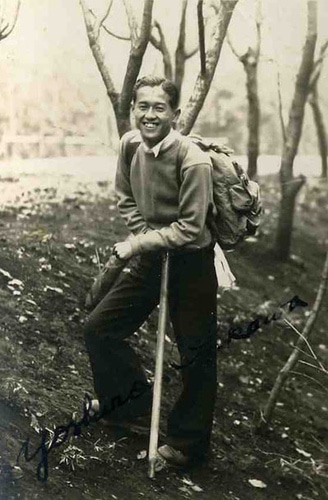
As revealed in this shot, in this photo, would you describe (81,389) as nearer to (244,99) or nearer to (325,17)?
(244,99)

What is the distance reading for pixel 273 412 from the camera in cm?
381

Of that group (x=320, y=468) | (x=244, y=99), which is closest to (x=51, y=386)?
(x=320, y=468)

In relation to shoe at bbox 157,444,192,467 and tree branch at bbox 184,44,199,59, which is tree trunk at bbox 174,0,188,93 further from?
shoe at bbox 157,444,192,467

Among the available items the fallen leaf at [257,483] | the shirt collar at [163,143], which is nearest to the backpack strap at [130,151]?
the shirt collar at [163,143]

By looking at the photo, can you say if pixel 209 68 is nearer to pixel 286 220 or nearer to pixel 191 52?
pixel 191 52

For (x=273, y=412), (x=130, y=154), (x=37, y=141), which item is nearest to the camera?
(x=130, y=154)

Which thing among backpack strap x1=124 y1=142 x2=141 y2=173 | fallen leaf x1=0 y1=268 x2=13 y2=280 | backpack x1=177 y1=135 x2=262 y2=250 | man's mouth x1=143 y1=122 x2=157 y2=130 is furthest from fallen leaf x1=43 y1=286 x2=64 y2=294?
man's mouth x1=143 y1=122 x2=157 y2=130

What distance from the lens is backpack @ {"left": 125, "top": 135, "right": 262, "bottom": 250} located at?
3174 mm

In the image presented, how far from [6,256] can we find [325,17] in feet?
5.71

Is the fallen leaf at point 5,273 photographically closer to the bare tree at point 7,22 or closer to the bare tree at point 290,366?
the bare tree at point 7,22

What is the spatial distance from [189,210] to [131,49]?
82 centimetres

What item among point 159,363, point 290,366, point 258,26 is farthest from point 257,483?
point 258,26

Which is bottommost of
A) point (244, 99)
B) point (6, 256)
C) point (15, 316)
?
point (15, 316)

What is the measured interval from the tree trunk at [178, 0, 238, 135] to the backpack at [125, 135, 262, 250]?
1.25 feet
